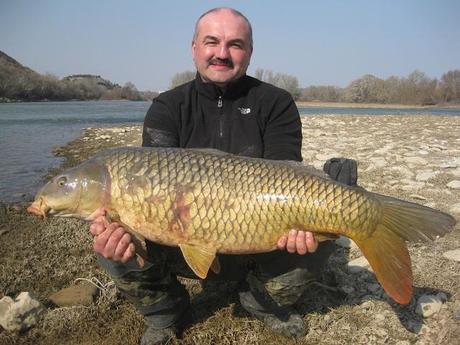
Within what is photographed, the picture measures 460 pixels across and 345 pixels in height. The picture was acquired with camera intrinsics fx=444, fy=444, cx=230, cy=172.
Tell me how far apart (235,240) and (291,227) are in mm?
249

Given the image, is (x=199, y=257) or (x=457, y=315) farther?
(x=457, y=315)

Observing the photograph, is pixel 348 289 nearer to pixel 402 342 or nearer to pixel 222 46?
pixel 402 342

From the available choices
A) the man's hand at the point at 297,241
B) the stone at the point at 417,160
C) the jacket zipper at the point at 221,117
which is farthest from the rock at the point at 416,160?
the man's hand at the point at 297,241

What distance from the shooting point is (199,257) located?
1929mm

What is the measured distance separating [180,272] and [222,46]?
131 cm

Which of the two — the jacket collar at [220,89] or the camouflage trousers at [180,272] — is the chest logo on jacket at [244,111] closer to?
the jacket collar at [220,89]

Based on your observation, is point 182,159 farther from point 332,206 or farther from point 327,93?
point 327,93

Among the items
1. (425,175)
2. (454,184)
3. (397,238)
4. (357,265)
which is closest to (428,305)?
(357,265)

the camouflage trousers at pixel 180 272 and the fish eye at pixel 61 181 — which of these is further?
the camouflage trousers at pixel 180 272

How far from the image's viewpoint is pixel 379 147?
23.7 feet

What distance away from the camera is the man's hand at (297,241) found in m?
1.92

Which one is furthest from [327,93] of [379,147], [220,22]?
[220,22]

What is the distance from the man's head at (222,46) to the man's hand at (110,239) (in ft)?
3.71

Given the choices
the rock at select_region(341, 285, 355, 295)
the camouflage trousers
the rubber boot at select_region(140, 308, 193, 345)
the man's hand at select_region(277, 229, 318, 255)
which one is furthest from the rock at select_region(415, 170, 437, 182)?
the rubber boot at select_region(140, 308, 193, 345)
